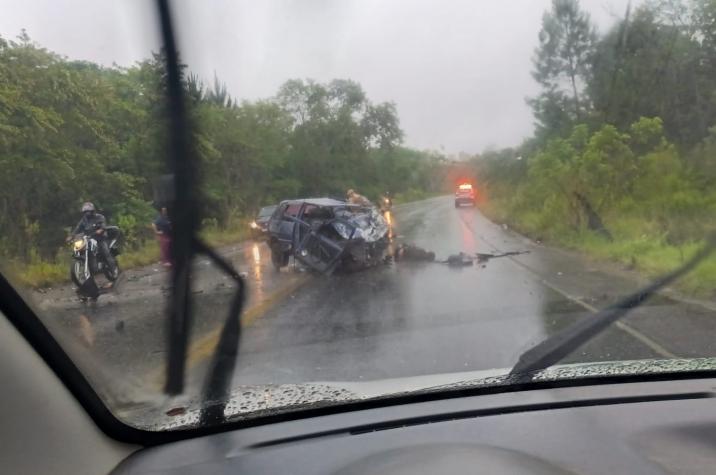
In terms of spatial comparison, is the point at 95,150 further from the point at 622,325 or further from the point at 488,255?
the point at 488,255

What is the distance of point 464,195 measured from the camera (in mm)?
12430

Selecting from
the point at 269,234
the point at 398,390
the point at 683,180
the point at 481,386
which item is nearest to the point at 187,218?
the point at 398,390

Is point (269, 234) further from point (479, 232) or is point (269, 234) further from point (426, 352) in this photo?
point (479, 232)

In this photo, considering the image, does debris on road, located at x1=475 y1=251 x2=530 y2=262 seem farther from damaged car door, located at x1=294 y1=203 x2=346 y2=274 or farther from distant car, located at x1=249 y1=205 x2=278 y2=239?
distant car, located at x1=249 y1=205 x2=278 y2=239

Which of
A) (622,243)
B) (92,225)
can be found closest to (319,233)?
(92,225)

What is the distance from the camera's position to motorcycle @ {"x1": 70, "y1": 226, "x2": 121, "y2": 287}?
188 inches

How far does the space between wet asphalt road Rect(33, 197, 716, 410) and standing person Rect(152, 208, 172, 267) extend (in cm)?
19

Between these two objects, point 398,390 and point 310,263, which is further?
point 310,263

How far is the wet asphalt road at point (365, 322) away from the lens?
4547 millimetres

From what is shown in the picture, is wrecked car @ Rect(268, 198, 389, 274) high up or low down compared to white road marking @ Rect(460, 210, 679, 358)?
up

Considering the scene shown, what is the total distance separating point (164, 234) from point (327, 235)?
3.69 metres

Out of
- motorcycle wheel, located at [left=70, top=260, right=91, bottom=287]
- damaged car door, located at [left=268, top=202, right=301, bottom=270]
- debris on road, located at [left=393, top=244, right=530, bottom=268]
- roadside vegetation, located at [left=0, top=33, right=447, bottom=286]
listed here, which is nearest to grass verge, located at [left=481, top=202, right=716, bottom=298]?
debris on road, located at [left=393, top=244, right=530, bottom=268]

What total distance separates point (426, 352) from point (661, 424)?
8.10 feet

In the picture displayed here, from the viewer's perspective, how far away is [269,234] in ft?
24.2
